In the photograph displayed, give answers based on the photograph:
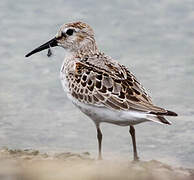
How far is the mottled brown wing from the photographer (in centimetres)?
1193

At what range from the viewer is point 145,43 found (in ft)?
57.9

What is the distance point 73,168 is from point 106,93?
2225mm

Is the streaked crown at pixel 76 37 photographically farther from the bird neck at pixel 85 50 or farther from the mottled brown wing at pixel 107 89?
the mottled brown wing at pixel 107 89

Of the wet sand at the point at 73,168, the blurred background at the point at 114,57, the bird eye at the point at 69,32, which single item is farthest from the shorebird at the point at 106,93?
the blurred background at the point at 114,57

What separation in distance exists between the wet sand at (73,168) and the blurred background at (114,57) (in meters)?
1.15

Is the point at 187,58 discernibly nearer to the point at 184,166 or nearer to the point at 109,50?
the point at 109,50

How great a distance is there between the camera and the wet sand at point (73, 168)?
30.7 feet

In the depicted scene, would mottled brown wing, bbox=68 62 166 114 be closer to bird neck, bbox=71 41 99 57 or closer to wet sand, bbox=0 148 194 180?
bird neck, bbox=71 41 99 57

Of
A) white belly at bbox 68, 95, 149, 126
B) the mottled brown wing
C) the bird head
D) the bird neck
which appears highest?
the bird head

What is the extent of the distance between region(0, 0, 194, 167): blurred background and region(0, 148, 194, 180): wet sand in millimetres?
1148

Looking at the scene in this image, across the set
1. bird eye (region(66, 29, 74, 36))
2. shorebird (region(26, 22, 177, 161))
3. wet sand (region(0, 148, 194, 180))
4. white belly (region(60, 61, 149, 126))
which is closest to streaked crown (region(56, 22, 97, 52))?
bird eye (region(66, 29, 74, 36))

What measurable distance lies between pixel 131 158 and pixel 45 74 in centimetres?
387

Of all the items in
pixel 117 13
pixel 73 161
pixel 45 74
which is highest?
pixel 117 13

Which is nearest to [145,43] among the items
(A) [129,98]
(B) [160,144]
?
(B) [160,144]
